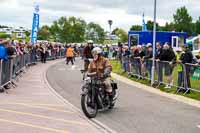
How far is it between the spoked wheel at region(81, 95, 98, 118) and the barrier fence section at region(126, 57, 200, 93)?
5744mm

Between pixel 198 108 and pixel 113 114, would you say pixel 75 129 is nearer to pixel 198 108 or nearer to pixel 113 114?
pixel 113 114

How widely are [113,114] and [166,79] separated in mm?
7850

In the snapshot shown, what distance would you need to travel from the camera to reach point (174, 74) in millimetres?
19875

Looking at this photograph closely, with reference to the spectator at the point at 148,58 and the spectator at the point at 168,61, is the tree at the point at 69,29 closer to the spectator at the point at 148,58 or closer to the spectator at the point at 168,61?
the spectator at the point at 148,58

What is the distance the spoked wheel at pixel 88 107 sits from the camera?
12438mm

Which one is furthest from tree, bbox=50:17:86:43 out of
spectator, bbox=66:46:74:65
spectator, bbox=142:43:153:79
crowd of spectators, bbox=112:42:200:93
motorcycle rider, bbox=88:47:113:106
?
motorcycle rider, bbox=88:47:113:106

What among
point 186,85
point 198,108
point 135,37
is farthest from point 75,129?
point 135,37

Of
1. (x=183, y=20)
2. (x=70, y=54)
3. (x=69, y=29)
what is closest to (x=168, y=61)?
(x=70, y=54)

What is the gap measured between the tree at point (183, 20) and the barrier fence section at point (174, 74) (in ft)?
327

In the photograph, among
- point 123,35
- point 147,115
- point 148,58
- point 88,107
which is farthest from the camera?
point 123,35

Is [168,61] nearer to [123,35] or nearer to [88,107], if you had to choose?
[88,107]

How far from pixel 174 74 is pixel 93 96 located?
25.5 feet

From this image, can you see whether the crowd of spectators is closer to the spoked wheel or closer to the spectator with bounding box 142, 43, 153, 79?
the spectator with bounding box 142, 43, 153, 79

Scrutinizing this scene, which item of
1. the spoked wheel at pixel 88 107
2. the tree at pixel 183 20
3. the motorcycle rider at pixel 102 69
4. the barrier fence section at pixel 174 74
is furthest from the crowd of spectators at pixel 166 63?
the tree at pixel 183 20
